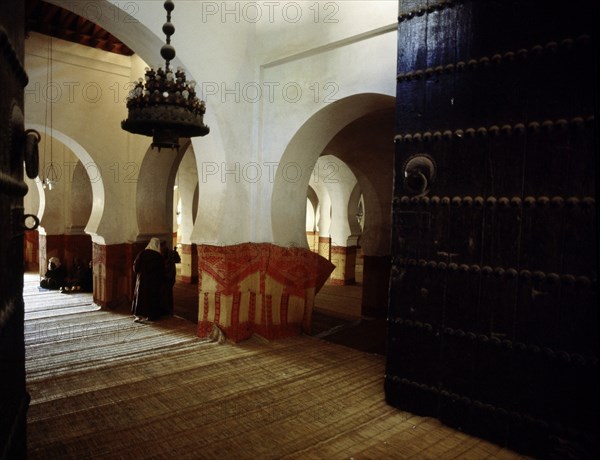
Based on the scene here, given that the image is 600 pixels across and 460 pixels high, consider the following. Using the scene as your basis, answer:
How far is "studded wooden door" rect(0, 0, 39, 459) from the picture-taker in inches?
69.2

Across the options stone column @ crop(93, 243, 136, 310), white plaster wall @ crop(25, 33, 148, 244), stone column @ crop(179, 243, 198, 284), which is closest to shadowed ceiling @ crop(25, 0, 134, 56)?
white plaster wall @ crop(25, 33, 148, 244)

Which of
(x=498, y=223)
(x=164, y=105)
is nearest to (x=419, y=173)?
(x=498, y=223)

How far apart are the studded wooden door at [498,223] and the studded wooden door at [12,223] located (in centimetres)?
255

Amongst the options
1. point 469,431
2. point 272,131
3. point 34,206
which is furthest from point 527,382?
point 34,206

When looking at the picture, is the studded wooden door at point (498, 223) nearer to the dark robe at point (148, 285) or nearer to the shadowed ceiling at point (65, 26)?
Result: the dark robe at point (148, 285)

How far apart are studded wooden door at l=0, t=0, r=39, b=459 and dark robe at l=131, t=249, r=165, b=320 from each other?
4.68m

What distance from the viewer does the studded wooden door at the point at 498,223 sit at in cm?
268

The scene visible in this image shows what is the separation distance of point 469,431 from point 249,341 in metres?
3.10

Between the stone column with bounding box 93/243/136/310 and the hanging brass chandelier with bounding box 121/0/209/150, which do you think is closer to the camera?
the hanging brass chandelier with bounding box 121/0/209/150

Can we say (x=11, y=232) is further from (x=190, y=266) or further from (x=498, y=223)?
(x=190, y=266)

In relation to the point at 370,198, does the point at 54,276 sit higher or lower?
lower

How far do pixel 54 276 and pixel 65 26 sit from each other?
17.6 ft

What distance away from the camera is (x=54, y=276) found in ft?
31.7

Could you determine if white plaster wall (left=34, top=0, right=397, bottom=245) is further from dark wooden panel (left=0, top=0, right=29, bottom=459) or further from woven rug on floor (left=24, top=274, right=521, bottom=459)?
dark wooden panel (left=0, top=0, right=29, bottom=459)
